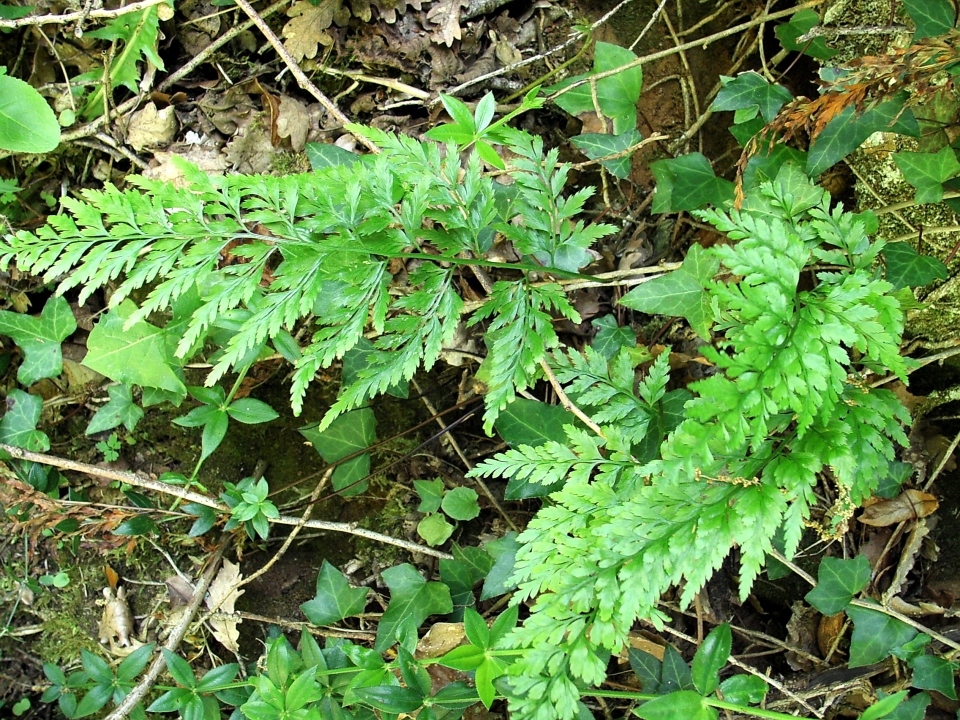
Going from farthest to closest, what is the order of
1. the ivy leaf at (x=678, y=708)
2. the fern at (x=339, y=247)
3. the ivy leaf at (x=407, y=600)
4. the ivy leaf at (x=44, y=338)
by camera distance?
the ivy leaf at (x=44, y=338), the ivy leaf at (x=407, y=600), the ivy leaf at (x=678, y=708), the fern at (x=339, y=247)

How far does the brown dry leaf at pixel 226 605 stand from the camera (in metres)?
3.13

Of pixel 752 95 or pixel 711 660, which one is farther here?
pixel 752 95

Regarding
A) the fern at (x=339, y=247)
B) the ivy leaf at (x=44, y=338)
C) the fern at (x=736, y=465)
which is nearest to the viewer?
the fern at (x=736, y=465)

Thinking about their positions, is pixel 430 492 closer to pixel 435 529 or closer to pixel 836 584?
pixel 435 529

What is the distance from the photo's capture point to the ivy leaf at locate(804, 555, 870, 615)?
2648 millimetres

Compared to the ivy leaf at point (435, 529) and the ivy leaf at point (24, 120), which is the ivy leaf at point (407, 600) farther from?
the ivy leaf at point (24, 120)

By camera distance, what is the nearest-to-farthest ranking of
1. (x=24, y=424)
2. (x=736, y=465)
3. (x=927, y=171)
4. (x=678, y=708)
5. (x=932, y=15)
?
(x=736, y=465)
(x=678, y=708)
(x=932, y=15)
(x=927, y=171)
(x=24, y=424)

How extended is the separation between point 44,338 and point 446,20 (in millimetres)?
2370

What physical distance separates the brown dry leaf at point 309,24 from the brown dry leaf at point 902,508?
3169 millimetres

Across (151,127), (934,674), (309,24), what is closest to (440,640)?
(934,674)

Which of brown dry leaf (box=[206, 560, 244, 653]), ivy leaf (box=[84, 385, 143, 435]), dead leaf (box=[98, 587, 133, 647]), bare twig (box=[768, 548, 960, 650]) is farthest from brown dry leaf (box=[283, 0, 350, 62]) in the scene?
bare twig (box=[768, 548, 960, 650])

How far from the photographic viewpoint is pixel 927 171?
2.48 metres

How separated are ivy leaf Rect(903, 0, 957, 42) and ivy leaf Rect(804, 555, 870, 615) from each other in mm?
1934

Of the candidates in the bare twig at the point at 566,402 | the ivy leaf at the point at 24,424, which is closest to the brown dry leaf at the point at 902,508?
the bare twig at the point at 566,402
